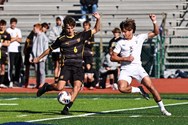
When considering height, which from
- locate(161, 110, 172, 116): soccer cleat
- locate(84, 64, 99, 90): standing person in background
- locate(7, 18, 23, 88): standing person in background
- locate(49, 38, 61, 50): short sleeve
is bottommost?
locate(84, 64, 99, 90): standing person in background

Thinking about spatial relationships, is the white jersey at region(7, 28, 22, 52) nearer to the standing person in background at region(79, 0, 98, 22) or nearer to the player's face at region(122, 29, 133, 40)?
the standing person in background at region(79, 0, 98, 22)

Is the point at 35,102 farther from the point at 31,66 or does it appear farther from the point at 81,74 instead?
the point at 31,66

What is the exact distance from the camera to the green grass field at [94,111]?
13.6 metres

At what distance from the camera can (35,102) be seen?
1845cm

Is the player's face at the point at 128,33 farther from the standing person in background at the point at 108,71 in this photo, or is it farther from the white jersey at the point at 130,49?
the standing person in background at the point at 108,71

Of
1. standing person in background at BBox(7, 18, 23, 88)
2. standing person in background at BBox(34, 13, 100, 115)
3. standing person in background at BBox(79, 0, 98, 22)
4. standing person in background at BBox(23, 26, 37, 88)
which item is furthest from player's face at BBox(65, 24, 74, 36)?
standing person in background at BBox(79, 0, 98, 22)

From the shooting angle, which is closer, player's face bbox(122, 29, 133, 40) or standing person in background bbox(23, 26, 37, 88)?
player's face bbox(122, 29, 133, 40)

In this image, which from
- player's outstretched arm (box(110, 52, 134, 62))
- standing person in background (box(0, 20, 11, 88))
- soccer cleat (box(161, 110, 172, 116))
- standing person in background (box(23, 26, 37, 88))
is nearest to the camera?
soccer cleat (box(161, 110, 172, 116))

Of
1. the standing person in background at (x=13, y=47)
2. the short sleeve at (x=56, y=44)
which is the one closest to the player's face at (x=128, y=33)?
the short sleeve at (x=56, y=44)

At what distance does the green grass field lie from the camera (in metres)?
13.6

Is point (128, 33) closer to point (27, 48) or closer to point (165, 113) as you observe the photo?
point (165, 113)

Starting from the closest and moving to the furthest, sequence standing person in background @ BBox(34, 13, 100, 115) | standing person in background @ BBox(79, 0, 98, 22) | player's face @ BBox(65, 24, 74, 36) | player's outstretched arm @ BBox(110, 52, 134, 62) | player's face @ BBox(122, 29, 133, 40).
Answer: player's outstretched arm @ BBox(110, 52, 134, 62), player's face @ BBox(122, 29, 133, 40), player's face @ BBox(65, 24, 74, 36), standing person in background @ BBox(34, 13, 100, 115), standing person in background @ BBox(79, 0, 98, 22)

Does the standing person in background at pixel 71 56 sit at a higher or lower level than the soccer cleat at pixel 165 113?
higher

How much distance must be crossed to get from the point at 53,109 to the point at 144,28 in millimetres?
12687
